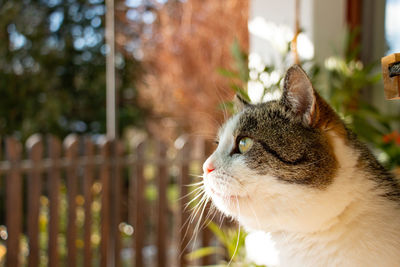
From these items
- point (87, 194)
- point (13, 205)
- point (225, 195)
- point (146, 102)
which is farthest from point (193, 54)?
point (225, 195)

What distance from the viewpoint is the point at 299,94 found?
0.94 meters

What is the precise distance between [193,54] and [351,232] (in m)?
3.89

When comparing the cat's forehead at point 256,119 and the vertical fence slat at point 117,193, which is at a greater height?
the cat's forehead at point 256,119

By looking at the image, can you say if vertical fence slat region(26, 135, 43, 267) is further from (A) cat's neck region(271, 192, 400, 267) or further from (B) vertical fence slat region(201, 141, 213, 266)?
(A) cat's neck region(271, 192, 400, 267)

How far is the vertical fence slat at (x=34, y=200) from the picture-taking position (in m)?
2.56

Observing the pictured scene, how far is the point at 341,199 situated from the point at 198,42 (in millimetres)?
3860

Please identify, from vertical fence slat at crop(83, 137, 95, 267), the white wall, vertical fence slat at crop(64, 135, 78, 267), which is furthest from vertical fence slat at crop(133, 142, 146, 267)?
the white wall

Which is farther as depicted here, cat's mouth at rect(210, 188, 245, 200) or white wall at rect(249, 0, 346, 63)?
white wall at rect(249, 0, 346, 63)

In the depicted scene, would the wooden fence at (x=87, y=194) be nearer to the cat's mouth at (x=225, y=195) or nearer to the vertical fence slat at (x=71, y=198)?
the vertical fence slat at (x=71, y=198)

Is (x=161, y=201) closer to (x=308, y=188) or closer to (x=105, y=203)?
(x=105, y=203)

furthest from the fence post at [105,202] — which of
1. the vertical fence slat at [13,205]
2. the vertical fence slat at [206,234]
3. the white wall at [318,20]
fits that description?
the white wall at [318,20]

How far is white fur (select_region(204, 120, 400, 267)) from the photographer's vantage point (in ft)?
2.93

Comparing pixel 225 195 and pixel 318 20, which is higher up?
pixel 318 20

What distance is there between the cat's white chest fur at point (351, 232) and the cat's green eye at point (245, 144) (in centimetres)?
18
